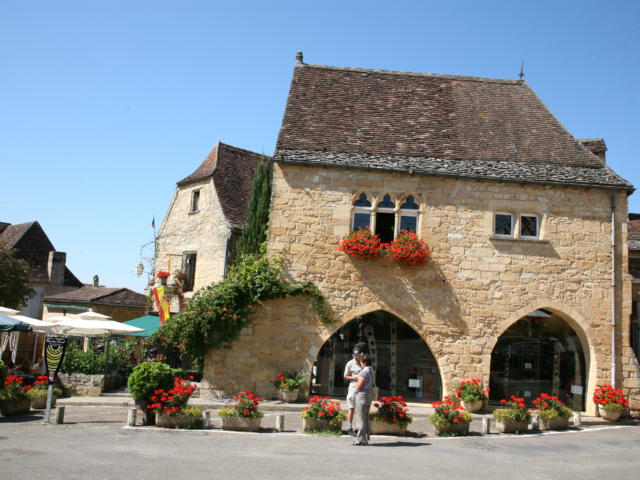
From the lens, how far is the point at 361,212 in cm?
1566

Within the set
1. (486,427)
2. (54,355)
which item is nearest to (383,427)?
(486,427)

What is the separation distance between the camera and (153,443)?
30.3 ft

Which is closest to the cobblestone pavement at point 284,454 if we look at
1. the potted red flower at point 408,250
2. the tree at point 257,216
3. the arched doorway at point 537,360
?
the arched doorway at point 537,360

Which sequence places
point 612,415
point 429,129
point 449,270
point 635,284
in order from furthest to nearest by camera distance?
point 635,284
point 429,129
point 449,270
point 612,415

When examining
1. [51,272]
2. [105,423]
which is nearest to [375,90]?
[105,423]

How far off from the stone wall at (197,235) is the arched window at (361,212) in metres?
6.71

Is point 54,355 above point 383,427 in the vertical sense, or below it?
above

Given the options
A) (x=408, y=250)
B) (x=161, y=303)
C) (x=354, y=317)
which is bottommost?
(x=354, y=317)

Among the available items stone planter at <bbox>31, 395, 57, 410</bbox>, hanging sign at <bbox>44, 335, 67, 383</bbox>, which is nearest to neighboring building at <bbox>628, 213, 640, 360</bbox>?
hanging sign at <bbox>44, 335, 67, 383</bbox>

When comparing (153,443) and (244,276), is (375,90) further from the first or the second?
(153,443)

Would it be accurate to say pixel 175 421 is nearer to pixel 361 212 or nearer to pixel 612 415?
pixel 361 212

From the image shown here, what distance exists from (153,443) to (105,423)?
2.62 metres

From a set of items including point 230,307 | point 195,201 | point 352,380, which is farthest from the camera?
point 195,201

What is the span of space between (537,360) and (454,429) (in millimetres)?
6320
